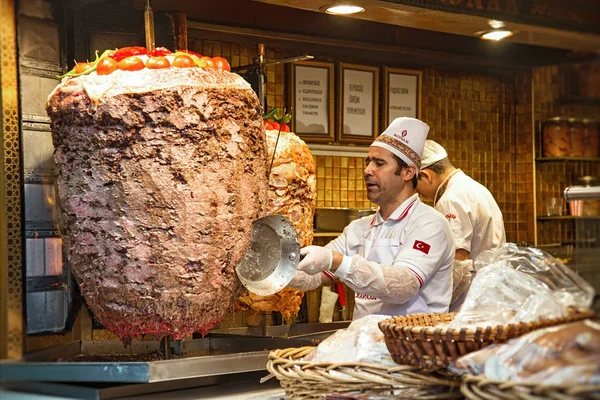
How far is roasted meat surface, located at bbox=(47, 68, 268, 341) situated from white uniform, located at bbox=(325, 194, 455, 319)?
0.51m

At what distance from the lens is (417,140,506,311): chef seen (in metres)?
5.10

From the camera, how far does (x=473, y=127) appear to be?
6.88 metres

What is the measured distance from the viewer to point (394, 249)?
144 inches

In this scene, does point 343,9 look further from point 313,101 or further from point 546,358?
point 546,358

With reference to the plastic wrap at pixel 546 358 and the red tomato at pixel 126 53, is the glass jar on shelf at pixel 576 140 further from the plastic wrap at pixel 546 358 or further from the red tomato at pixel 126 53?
the plastic wrap at pixel 546 358

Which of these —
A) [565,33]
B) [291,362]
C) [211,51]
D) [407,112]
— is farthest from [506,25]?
[291,362]

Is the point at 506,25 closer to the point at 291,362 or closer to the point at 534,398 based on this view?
the point at 291,362

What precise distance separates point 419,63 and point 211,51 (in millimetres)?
1819

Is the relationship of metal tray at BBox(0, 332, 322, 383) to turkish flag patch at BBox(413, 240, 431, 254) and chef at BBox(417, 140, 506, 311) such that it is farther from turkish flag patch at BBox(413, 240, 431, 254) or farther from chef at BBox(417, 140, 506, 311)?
chef at BBox(417, 140, 506, 311)

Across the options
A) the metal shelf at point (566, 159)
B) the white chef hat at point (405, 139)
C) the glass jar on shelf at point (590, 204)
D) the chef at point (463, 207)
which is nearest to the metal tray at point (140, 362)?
the white chef hat at point (405, 139)

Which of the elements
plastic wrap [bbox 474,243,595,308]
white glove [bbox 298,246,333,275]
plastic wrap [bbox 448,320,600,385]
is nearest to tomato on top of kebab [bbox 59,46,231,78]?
white glove [bbox 298,246,333,275]

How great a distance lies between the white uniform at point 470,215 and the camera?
5094mm

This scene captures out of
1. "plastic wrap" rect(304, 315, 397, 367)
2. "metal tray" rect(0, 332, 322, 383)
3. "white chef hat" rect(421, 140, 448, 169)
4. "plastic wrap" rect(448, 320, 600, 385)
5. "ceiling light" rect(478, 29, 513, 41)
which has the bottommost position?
"metal tray" rect(0, 332, 322, 383)

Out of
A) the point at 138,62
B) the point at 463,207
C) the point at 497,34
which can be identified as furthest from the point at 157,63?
the point at 497,34
